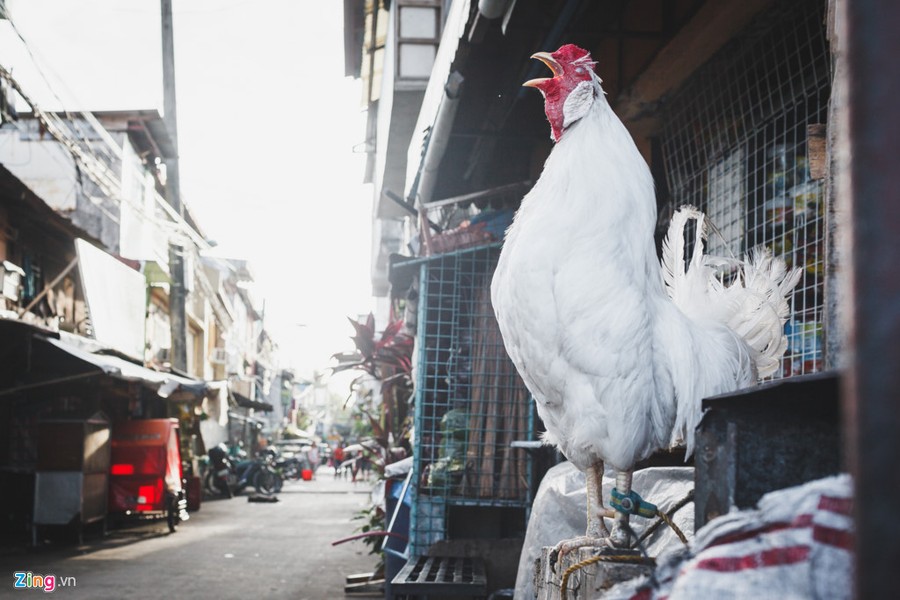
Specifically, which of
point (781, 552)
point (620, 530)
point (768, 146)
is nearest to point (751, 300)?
point (620, 530)

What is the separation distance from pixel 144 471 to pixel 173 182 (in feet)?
20.7

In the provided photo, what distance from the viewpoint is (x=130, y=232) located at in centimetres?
1786

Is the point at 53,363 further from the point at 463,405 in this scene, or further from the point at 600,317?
the point at 600,317

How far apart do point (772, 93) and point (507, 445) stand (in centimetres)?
263

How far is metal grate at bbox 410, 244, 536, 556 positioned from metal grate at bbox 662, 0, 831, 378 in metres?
1.49

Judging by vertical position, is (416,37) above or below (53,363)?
above

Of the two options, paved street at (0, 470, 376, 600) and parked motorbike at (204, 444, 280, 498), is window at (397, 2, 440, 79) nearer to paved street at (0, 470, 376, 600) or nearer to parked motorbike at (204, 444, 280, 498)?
paved street at (0, 470, 376, 600)

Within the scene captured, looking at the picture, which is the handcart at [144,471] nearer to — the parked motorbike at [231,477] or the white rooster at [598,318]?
the parked motorbike at [231,477]

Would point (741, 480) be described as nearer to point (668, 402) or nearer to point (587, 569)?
point (587, 569)

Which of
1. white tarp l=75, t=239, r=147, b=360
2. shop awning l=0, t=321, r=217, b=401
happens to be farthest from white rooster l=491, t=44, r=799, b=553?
white tarp l=75, t=239, r=147, b=360

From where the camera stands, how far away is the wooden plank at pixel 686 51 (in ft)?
13.9

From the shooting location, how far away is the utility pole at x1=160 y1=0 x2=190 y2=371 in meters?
14.5

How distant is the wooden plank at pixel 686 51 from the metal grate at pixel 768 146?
0.07 metres

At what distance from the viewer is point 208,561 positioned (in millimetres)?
9102
